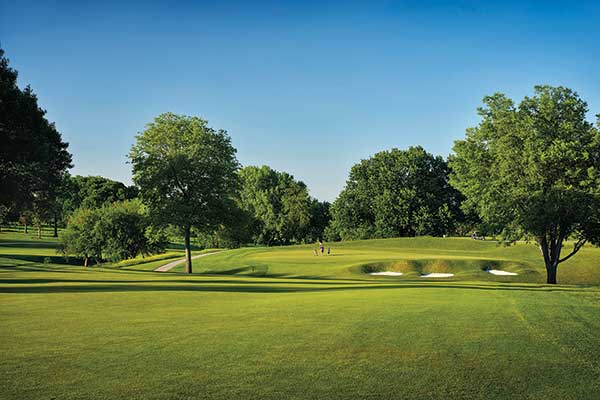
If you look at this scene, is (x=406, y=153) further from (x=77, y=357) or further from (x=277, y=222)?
(x=77, y=357)

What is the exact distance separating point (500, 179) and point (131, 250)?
5737 centimetres

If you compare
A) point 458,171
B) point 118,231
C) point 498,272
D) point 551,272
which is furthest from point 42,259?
point 551,272

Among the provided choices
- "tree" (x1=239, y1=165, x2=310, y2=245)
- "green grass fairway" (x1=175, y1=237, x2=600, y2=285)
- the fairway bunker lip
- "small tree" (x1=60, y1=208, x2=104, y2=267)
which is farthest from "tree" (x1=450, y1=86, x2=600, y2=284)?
"tree" (x1=239, y1=165, x2=310, y2=245)

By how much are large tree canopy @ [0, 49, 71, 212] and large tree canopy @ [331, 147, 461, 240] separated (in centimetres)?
6464

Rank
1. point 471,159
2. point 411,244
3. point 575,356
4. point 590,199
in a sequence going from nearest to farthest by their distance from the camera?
point 575,356 < point 590,199 < point 471,159 < point 411,244

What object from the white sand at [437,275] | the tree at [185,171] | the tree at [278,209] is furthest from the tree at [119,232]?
the white sand at [437,275]

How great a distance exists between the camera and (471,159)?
39.4 metres

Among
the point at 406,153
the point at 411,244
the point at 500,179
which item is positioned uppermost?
the point at 406,153

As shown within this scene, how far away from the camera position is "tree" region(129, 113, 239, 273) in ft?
144

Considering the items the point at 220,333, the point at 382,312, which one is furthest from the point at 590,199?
the point at 220,333

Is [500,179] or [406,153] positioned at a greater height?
[406,153]

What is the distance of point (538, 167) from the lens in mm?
35125

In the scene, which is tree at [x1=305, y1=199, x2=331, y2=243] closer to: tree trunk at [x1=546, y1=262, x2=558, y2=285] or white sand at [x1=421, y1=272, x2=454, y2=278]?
white sand at [x1=421, y1=272, x2=454, y2=278]

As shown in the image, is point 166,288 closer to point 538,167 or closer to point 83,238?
point 538,167
